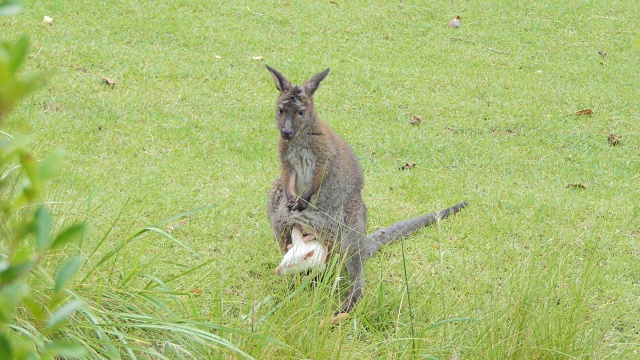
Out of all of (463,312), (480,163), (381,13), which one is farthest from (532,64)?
(463,312)

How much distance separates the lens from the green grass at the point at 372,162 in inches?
129

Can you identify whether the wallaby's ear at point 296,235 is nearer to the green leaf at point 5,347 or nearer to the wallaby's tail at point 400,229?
the wallaby's tail at point 400,229

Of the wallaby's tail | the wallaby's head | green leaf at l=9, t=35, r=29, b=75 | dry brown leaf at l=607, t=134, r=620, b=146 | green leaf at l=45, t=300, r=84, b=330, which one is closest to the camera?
green leaf at l=9, t=35, r=29, b=75

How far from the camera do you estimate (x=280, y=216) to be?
4.53 m

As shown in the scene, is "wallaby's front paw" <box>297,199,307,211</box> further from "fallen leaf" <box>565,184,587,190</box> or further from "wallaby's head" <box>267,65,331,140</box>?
"fallen leaf" <box>565,184,587,190</box>

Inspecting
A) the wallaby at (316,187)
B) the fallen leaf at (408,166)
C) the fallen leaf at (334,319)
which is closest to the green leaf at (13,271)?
the fallen leaf at (334,319)

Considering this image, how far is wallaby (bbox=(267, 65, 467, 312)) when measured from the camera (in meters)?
4.39

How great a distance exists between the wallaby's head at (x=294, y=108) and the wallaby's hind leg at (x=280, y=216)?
0.40m

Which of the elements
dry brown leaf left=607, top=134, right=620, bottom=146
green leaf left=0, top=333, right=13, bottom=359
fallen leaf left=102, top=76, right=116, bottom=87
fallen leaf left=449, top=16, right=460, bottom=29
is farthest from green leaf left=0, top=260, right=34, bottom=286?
fallen leaf left=449, top=16, right=460, bottom=29

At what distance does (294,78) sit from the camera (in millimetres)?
8125

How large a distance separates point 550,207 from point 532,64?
4.03 metres

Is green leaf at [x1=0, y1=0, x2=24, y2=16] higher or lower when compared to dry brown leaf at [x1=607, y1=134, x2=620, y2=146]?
higher

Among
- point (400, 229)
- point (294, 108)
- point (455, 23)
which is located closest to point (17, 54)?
point (294, 108)

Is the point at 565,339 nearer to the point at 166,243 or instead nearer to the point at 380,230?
the point at 380,230
